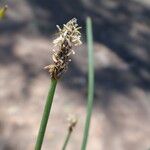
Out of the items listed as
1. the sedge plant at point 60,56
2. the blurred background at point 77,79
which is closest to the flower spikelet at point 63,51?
the sedge plant at point 60,56

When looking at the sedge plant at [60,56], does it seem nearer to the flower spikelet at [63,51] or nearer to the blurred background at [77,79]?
the flower spikelet at [63,51]

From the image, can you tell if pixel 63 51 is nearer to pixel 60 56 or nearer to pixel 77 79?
pixel 60 56

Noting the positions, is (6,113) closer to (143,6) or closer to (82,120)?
(82,120)

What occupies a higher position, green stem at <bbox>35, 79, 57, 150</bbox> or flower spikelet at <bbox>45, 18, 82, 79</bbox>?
flower spikelet at <bbox>45, 18, 82, 79</bbox>

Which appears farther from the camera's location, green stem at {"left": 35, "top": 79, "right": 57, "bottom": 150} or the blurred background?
the blurred background

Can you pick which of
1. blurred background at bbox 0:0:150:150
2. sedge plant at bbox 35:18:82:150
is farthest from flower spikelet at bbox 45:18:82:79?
blurred background at bbox 0:0:150:150

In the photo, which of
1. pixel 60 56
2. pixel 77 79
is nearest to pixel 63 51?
pixel 60 56

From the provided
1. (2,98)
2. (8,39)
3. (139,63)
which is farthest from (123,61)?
(2,98)

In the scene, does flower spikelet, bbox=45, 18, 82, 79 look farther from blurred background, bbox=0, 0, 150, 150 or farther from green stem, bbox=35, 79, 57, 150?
blurred background, bbox=0, 0, 150, 150

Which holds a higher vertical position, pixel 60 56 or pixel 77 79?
pixel 77 79
